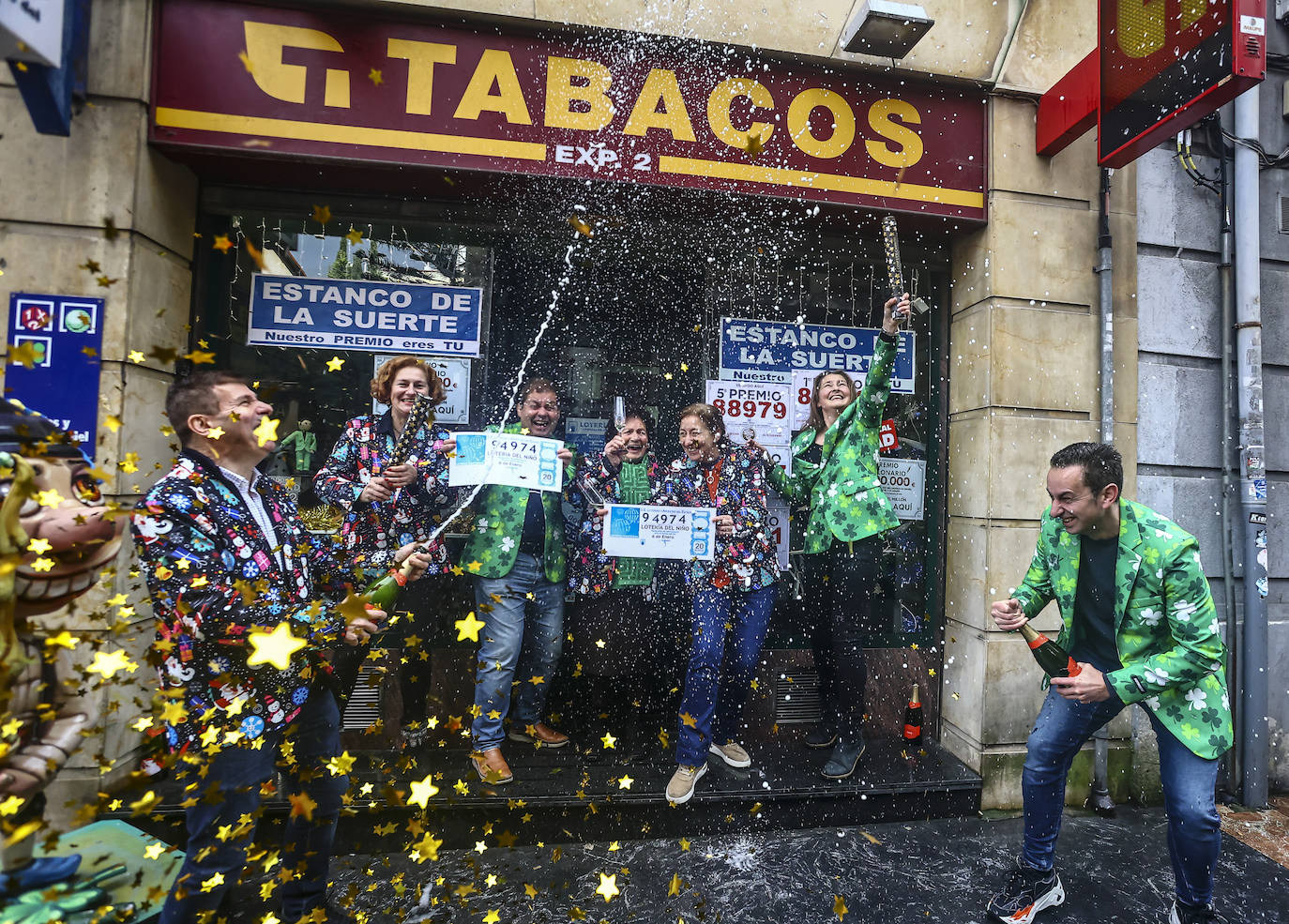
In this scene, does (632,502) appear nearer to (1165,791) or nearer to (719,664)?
(719,664)

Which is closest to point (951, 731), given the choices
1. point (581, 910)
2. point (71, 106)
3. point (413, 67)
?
point (581, 910)

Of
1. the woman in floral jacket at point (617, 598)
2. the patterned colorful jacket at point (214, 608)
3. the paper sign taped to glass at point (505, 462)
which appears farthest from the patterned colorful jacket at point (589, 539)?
the patterned colorful jacket at point (214, 608)

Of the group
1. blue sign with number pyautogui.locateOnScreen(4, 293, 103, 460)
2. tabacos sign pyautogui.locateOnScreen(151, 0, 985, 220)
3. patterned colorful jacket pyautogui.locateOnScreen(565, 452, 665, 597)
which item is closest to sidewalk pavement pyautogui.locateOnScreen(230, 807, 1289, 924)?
patterned colorful jacket pyautogui.locateOnScreen(565, 452, 665, 597)

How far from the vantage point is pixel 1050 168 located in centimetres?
435

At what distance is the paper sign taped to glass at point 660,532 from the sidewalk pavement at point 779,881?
157 cm

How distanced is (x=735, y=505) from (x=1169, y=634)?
2162 mm

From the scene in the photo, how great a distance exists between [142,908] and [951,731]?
15.0 ft

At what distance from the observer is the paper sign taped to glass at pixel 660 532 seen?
3.89 meters

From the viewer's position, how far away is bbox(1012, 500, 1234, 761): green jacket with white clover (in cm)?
253

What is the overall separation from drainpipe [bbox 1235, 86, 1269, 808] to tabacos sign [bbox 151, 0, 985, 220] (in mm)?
1952

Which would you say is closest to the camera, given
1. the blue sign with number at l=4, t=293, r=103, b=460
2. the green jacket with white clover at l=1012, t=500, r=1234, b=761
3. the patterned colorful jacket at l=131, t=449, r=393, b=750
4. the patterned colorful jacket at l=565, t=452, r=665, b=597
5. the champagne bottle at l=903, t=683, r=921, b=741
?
the patterned colorful jacket at l=131, t=449, r=393, b=750

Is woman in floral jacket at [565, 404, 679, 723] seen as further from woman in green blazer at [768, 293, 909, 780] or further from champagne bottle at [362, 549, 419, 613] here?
champagne bottle at [362, 549, 419, 613]

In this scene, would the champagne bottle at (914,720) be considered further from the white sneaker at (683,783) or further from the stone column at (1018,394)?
the white sneaker at (683,783)

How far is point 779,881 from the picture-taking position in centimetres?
315
